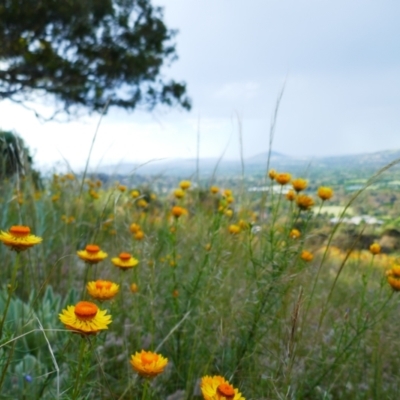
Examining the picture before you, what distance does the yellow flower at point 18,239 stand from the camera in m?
0.92

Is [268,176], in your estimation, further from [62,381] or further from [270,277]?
[62,381]

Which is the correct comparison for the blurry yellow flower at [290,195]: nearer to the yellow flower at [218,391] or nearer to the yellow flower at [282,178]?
the yellow flower at [282,178]

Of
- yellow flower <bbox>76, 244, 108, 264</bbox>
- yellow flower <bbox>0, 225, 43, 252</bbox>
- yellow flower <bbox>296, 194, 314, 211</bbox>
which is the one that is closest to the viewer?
yellow flower <bbox>0, 225, 43, 252</bbox>

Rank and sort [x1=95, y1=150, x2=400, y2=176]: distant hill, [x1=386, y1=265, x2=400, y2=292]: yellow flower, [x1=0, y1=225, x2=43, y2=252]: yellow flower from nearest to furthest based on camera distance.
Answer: [x1=0, y1=225, x2=43, y2=252]: yellow flower → [x1=386, y1=265, x2=400, y2=292]: yellow flower → [x1=95, y1=150, x2=400, y2=176]: distant hill

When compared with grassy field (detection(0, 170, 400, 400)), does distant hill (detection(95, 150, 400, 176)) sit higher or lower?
higher

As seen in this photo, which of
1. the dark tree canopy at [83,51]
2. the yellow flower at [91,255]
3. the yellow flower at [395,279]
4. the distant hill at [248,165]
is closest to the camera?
the yellow flower at [91,255]

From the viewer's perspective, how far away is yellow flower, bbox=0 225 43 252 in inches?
36.4

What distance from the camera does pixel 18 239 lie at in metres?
0.94

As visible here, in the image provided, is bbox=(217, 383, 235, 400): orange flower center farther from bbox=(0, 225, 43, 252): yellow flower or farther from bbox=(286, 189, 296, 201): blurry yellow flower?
bbox=(286, 189, 296, 201): blurry yellow flower

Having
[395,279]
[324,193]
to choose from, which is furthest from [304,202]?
[395,279]

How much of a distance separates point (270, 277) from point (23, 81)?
29.8 ft

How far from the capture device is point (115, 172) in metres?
3.49

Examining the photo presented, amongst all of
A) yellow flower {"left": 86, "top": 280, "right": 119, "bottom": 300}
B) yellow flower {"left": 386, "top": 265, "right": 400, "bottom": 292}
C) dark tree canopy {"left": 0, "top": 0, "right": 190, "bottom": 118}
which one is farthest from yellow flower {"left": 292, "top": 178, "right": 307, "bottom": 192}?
dark tree canopy {"left": 0, "top": 0, "right": 190, "bottom": 118}

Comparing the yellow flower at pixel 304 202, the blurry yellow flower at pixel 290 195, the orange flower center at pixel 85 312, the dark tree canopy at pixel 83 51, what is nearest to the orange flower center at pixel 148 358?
the orange flower center at pixel 85 312
